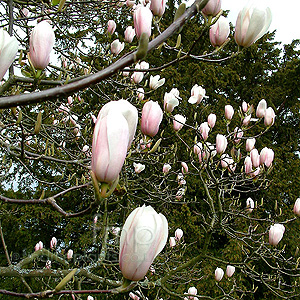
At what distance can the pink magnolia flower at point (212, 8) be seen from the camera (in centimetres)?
81

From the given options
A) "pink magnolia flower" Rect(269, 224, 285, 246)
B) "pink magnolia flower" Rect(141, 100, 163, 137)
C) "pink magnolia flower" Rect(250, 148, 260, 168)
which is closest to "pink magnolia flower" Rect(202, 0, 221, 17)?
"pink magnolia flower" Rect(141, 100, 163, 137)

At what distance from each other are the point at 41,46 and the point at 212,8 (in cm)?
43

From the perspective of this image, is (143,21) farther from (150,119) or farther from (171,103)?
(171,103)

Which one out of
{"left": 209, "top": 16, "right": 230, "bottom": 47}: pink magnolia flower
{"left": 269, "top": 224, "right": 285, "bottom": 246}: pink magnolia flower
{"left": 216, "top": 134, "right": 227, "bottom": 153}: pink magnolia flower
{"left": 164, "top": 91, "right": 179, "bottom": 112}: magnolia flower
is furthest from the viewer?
{"left": 269, "top": 224, "right": 285, "bottom": 246}: pink magnolia flower

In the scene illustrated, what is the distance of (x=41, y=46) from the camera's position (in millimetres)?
725

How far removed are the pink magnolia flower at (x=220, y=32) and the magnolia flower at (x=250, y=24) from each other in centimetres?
8

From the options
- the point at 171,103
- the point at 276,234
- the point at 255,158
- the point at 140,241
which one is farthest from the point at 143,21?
the point at 276,234

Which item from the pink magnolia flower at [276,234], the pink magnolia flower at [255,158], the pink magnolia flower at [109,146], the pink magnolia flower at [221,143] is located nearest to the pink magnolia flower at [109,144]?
the pink magnolia flower at [109,146]

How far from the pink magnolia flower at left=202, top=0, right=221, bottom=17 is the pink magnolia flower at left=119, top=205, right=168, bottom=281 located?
55cm

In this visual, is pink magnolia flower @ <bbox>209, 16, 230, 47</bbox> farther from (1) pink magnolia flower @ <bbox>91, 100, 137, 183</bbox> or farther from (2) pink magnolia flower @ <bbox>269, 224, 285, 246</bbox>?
(2) pink magnolia flower @ <bbox>269, 224, 285, 246</bbox>

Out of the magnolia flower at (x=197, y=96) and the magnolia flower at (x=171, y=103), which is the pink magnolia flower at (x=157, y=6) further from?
the magnolia flower at (x=197, y=96)

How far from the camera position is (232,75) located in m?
8.20

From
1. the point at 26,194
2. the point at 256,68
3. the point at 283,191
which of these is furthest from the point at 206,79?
the point at 26,194

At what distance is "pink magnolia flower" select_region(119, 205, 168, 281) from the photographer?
54 cm
